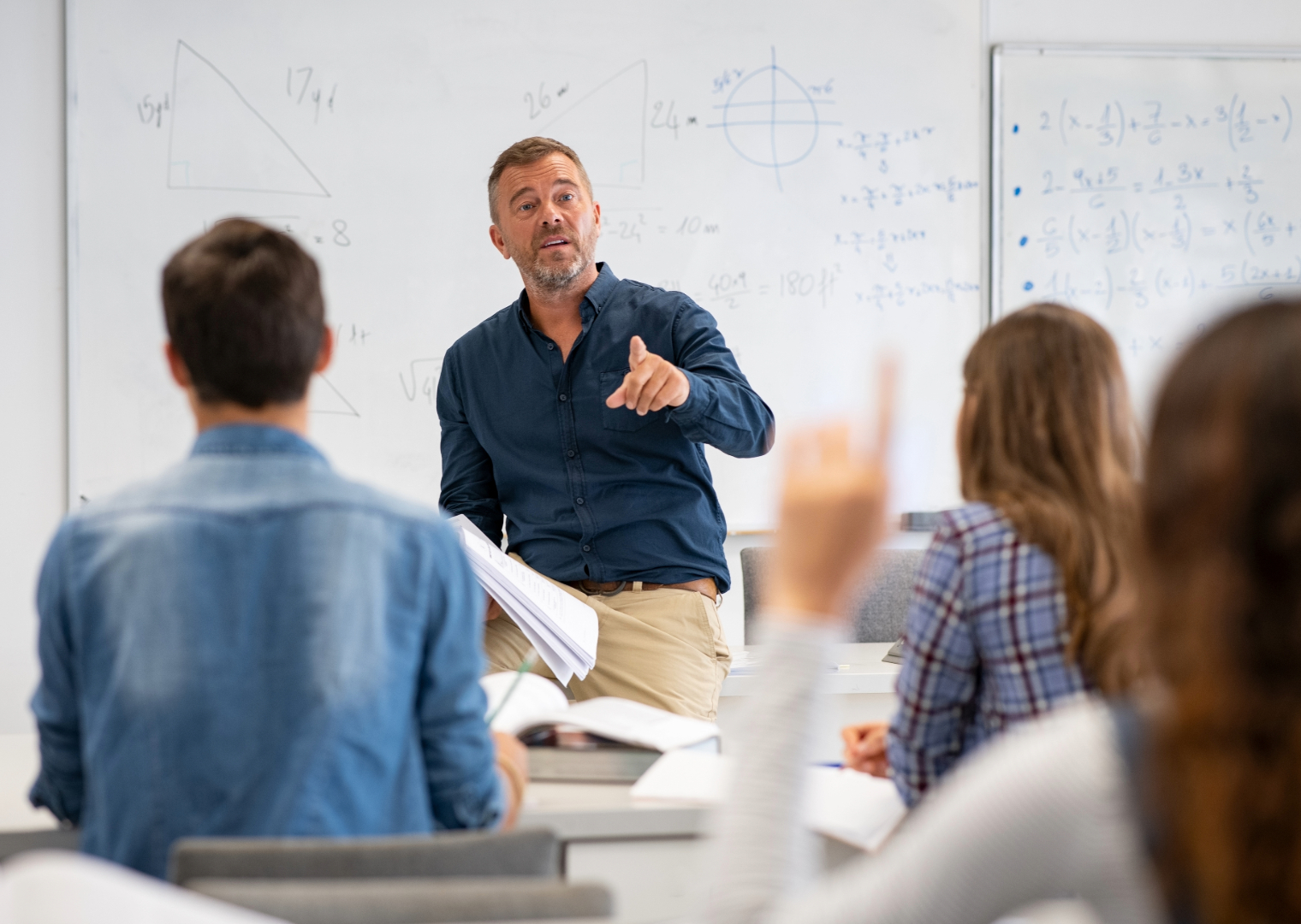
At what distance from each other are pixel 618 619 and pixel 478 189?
1.66 meters

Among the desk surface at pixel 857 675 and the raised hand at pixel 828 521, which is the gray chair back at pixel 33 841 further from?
the desk surface at pixel 857 675

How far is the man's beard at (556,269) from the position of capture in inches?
98.3

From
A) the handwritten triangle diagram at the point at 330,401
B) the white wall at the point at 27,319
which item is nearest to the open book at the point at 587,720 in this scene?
the handwritten triangle diagram at the point at 330,401

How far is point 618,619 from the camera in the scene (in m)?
2.25

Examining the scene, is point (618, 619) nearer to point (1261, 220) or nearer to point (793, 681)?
point (793, 681)

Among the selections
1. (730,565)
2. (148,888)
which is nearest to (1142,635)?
(148,888)

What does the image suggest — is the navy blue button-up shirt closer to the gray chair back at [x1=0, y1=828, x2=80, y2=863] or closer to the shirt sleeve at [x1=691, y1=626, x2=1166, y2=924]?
Answer: the gray chair back at [x1=0, y1=828, x2=80, y2=863]

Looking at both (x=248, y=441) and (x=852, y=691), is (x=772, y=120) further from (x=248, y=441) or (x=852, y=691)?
(x=248, y=441)

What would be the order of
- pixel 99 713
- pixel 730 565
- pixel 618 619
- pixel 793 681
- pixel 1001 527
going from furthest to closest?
pixel 730 565, pixel 618 619, pixel 1001 527, pixel 99 713, pixel 793 681

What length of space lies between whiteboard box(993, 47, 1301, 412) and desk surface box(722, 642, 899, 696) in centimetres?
148

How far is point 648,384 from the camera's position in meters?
1.94

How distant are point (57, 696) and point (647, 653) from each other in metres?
1.29

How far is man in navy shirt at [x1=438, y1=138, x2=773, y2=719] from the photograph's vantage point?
2252mm

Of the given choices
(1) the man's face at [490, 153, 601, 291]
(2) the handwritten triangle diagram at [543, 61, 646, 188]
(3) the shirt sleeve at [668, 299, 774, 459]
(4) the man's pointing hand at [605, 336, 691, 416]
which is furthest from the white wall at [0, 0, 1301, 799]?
(4) the man's pointing hand at [605, 336, 691, 416]
